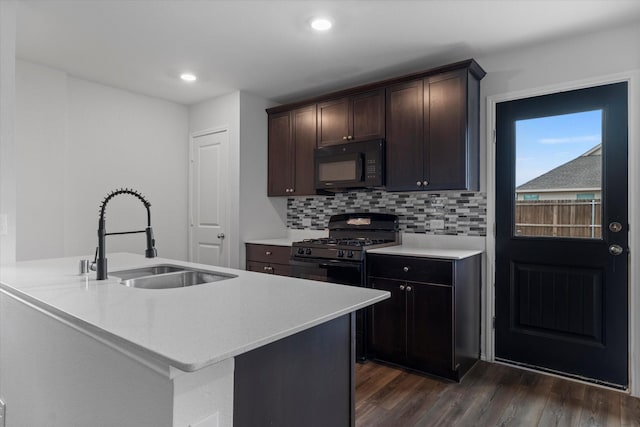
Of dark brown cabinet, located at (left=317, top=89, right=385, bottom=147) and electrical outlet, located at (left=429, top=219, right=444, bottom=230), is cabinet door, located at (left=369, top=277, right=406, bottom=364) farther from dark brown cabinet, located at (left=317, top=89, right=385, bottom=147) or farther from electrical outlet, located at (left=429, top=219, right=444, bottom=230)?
dark brown cabinet, located at (left=317, top=89, right=385, bottom=147)

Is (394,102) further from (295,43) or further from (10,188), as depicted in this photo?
(10,188)

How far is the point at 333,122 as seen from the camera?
3.70 meters

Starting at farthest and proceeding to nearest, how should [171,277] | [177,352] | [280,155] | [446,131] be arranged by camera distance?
[280,155], [446,131], [171,277], [177,352]

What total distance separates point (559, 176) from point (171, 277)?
277 centimetres

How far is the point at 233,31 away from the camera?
2.70 meters

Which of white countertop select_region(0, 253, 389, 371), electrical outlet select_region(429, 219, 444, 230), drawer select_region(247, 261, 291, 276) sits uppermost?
electrical outlet select_region(429, 219, 444, 230)

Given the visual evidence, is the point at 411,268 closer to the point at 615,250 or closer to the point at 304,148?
the point at 615,250

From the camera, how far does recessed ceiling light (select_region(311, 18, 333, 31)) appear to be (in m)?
2.52

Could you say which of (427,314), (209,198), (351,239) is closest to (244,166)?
(209,198)

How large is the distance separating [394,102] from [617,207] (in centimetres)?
179

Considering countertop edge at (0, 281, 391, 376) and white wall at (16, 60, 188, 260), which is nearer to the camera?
countertop edge at (0, 281, 391, 376)

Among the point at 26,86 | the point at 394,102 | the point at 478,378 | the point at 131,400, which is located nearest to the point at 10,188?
the point at 26,86

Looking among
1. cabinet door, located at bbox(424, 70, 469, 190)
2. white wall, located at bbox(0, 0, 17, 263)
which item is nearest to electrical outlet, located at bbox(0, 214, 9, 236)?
white wall, located at bbox(0, 0, 17, 263)

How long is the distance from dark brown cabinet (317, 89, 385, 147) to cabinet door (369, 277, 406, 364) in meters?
1.32
